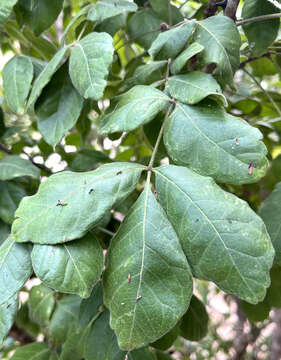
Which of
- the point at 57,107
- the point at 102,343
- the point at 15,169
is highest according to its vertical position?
the point at 57,107

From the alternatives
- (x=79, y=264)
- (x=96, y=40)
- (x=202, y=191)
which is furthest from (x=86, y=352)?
(x=96, y=40)

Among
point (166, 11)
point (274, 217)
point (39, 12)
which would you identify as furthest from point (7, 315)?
point (166, 11)

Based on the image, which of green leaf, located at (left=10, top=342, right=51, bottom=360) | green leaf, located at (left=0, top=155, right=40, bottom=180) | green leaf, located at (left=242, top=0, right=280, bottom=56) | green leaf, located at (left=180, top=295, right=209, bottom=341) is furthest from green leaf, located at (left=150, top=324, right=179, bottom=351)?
green leaf, located at (left=242, top=0, right=280, bottom=56)

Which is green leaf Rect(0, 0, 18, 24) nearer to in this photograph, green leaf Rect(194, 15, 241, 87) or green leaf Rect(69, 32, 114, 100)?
green leaf Rect(69, 32, 114, 100)

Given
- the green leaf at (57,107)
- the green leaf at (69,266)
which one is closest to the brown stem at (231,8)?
the green leaf at (57,107)

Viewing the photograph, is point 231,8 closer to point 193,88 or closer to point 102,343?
point 193,88

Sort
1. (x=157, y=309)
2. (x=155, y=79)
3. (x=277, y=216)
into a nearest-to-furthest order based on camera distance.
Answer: (x=157, y=309), (x=277, y=216), (x=155, y=79)

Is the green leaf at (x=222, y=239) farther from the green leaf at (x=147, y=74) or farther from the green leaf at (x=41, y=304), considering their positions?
the green leaf at (x=41, y=304)

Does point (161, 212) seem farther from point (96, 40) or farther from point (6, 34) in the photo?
point (6, 34)
